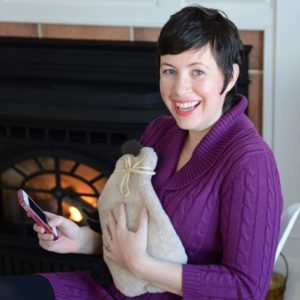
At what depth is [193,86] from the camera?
4.15ft

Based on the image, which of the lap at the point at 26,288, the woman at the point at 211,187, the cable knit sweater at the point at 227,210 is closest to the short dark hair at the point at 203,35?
the woman at the point at 211,187

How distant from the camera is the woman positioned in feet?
3.98

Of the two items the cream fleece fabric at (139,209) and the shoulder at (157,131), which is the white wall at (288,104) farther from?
the cream fleece fabric at (139,209)

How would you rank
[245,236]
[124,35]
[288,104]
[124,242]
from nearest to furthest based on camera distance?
[245,236] → [124,242] → [288,104] → [124,35]

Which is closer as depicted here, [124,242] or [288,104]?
[124,242]

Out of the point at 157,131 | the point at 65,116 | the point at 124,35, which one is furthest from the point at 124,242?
the point at 124,35

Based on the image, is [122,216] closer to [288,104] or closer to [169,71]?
[169,71]

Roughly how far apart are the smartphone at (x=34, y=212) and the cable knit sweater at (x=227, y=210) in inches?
8.9

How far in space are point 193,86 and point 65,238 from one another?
1.43 feet

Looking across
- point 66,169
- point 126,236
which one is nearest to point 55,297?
point 126,236

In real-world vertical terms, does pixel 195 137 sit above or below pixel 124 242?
above

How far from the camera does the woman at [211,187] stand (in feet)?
3.98

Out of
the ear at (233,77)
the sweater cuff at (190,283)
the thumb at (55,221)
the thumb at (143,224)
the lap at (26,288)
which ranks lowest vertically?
the lap at (26,288)

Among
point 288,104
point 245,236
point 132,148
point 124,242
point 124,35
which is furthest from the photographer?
point 124,35
